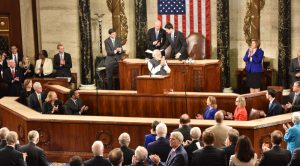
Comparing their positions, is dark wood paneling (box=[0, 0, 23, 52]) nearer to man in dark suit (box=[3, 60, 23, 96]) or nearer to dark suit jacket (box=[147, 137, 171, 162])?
man in dark suit (box=[3, 60, 23, 96])

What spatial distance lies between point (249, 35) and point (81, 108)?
6130 millimetres

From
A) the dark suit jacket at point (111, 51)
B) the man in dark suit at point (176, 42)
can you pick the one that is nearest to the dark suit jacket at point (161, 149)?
the man in dark suit at point (176, 42)

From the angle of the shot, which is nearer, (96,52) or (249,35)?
(249,35)

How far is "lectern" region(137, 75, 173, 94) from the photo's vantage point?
1528cm

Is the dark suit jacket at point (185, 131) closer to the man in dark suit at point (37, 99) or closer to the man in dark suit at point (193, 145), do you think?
the man in dark suit at point (193, 145)

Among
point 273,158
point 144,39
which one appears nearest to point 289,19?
point 144,39

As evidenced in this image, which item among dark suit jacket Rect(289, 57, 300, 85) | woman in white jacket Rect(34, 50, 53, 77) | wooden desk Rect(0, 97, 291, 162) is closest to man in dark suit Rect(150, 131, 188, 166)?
wooden desk Rect(0, 97, 291, 162)

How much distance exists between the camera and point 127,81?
58.9ft

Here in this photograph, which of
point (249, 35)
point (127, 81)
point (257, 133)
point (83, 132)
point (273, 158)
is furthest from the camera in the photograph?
point (249, 35)

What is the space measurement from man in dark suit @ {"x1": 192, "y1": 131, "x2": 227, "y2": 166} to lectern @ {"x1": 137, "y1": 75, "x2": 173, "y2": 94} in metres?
5.18

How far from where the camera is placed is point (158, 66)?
53.6 feet

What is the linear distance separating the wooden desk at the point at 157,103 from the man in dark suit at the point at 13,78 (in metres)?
3.59

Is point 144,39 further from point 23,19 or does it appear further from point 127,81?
point 23,19

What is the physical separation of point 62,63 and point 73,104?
4.09 metres
